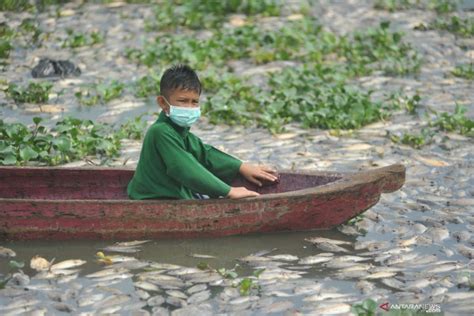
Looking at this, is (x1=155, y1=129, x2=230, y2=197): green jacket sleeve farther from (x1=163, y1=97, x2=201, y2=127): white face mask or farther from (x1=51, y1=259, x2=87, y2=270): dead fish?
(x1=51, y1=259, x2=87, y2=270): dead fish

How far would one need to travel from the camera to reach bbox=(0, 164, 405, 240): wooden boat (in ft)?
21.7

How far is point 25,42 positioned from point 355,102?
4764 millimetres

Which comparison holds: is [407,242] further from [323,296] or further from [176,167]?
[176,167]

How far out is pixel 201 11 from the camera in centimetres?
1448

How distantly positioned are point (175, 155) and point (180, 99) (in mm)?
356

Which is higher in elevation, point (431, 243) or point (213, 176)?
point (213, 176)

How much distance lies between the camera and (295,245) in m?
6.89

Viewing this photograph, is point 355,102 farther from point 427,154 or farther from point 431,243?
point 431,243

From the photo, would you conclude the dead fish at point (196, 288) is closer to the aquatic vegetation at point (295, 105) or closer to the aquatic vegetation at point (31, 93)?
the aquatic vegetation at point (295, 105)

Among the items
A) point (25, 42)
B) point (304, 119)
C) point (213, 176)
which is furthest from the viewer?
point (25, 42)

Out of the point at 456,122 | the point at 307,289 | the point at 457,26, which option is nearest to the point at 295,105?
the point at 456,122

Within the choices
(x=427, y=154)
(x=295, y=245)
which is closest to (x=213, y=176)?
(x=295, y=245)

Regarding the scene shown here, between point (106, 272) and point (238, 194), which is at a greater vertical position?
point (238, 194)

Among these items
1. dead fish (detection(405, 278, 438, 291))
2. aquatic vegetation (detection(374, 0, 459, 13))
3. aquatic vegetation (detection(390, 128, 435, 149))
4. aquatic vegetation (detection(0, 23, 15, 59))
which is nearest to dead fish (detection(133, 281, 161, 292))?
dead fish (detection(405, 278, 438, 291))
